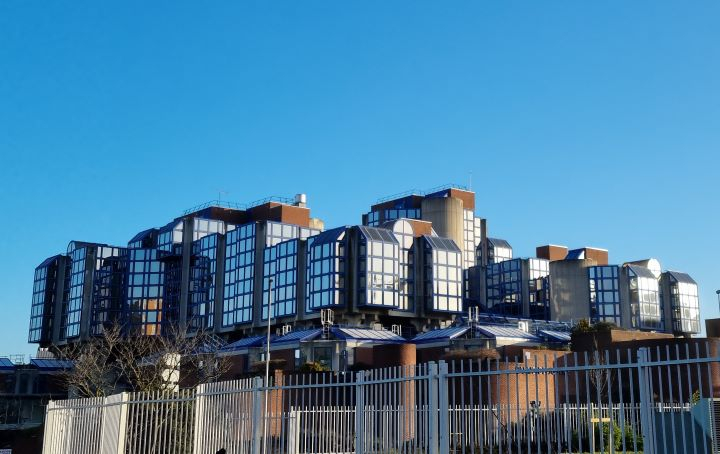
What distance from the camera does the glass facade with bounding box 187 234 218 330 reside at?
10275 cm

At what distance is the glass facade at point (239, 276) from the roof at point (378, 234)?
52.8 feet

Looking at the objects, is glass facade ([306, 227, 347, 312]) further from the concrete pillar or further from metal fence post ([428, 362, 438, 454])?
metal fence post ([428, 362, 438, 454])

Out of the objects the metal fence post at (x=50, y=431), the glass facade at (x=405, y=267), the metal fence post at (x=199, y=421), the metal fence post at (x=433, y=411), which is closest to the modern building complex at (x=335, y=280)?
the glass facade at (x=405, y=267)

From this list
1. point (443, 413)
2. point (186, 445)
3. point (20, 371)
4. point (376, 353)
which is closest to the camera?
point (443, 413)

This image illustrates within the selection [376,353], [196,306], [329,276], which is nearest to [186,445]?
[376,353]

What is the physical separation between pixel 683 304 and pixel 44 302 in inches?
3411

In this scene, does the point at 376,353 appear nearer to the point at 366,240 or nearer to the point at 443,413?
the point at 366,240

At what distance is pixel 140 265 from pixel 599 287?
5888 centimetres

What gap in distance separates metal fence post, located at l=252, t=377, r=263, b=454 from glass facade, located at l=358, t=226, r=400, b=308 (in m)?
74.7

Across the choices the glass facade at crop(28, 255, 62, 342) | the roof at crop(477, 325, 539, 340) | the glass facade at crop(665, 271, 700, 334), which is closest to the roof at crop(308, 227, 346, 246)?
the roof at crop(477, 325, 539, 340)

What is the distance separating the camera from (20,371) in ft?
290

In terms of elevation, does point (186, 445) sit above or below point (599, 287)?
below

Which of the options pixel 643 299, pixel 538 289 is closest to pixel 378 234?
pixel 538 289

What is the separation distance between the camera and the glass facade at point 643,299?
371 ft
